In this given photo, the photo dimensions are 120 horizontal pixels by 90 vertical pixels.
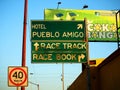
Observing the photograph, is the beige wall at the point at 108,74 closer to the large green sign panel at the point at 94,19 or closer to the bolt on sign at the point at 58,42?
the bolt on sign at the point at 58,42

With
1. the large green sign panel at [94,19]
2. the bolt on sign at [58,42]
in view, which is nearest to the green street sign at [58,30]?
the bolt on sign at [58,42]

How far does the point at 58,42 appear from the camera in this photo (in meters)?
16.1

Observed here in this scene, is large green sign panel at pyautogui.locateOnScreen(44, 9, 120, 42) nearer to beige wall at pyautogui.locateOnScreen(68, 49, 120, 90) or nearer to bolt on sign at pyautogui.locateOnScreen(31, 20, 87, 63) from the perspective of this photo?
beige wall at pyautogui.locateOnScreen(68, 49, 120, 90)

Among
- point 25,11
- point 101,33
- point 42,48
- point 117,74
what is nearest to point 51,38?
point 42,48

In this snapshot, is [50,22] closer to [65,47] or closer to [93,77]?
[65,47]

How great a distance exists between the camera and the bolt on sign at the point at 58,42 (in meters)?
16.0

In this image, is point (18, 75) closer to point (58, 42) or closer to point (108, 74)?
point (58, 42)

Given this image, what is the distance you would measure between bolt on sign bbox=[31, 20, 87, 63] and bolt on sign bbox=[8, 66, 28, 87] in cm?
161

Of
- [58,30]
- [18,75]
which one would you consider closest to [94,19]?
[58,30]

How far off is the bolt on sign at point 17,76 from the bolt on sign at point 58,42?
161cm

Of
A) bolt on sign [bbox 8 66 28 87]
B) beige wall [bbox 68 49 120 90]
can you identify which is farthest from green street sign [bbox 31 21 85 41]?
bolt on sign [bbox 8 66 28 87]

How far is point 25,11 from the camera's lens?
56.8 ft

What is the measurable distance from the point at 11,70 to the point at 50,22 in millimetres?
3115

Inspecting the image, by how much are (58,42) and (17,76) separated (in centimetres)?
265
